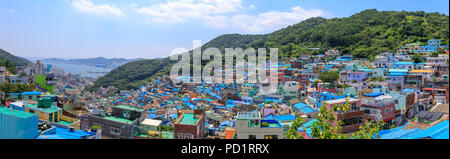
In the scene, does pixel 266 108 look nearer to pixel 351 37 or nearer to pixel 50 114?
pixel 50 114

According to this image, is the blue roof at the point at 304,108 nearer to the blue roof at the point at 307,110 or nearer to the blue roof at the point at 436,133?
the blue roof at the point at 307,110

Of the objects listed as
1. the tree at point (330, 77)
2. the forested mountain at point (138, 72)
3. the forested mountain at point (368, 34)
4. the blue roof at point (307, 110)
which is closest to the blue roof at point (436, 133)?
the blue roof at point (307, 110)

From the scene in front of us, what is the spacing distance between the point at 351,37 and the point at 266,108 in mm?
21494

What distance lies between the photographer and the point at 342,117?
6.00 meters

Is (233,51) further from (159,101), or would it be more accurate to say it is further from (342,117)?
(342,117)

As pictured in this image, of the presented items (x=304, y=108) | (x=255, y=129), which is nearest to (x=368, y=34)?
(x=304, y=108)

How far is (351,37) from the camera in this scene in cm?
2784

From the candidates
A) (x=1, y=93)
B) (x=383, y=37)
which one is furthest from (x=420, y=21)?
(x=1, y=93)

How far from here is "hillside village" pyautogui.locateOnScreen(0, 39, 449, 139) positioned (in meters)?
4.29

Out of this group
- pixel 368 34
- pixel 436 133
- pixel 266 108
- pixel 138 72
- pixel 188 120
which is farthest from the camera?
pixel 138 72

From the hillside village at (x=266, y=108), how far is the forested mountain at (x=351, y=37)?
256cm

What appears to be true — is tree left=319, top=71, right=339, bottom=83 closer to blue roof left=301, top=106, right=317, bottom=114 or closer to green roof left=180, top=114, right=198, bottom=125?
blue roof left=301, top=106, right=317, bottom=114
